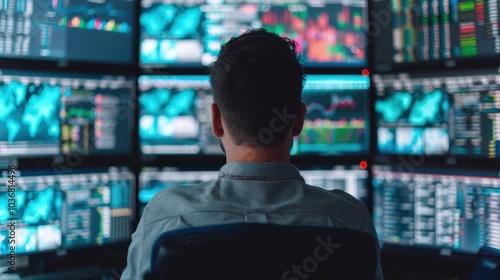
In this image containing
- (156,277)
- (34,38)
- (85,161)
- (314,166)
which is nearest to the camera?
(156,277)

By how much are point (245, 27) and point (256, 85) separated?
115 cm

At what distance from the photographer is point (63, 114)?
6.36 ft

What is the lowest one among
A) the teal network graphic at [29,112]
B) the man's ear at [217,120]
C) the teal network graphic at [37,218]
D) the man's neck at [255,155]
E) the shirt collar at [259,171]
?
the teal network graphic at [37,218]

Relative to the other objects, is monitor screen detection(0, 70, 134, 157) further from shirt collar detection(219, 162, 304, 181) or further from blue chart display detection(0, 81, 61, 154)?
shirt collar detection(219, 162, 304, 181)

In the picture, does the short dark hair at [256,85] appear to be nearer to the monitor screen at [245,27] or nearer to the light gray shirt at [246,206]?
the light gray shirt at [246,206]

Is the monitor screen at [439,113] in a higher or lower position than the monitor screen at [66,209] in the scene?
higher

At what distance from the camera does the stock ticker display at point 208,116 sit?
2.11 metres

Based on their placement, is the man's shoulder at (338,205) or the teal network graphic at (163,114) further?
the teal network graphic at (163,114)

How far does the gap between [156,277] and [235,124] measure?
1.20ft

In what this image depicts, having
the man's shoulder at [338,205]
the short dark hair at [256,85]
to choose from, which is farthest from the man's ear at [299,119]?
the man's shoulder at [338,205]

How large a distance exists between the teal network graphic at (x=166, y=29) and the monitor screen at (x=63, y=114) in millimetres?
153

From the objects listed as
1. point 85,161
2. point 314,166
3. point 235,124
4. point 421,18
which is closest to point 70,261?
point 85,161

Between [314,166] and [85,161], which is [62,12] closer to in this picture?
[85,161]

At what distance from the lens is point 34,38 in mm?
1871
